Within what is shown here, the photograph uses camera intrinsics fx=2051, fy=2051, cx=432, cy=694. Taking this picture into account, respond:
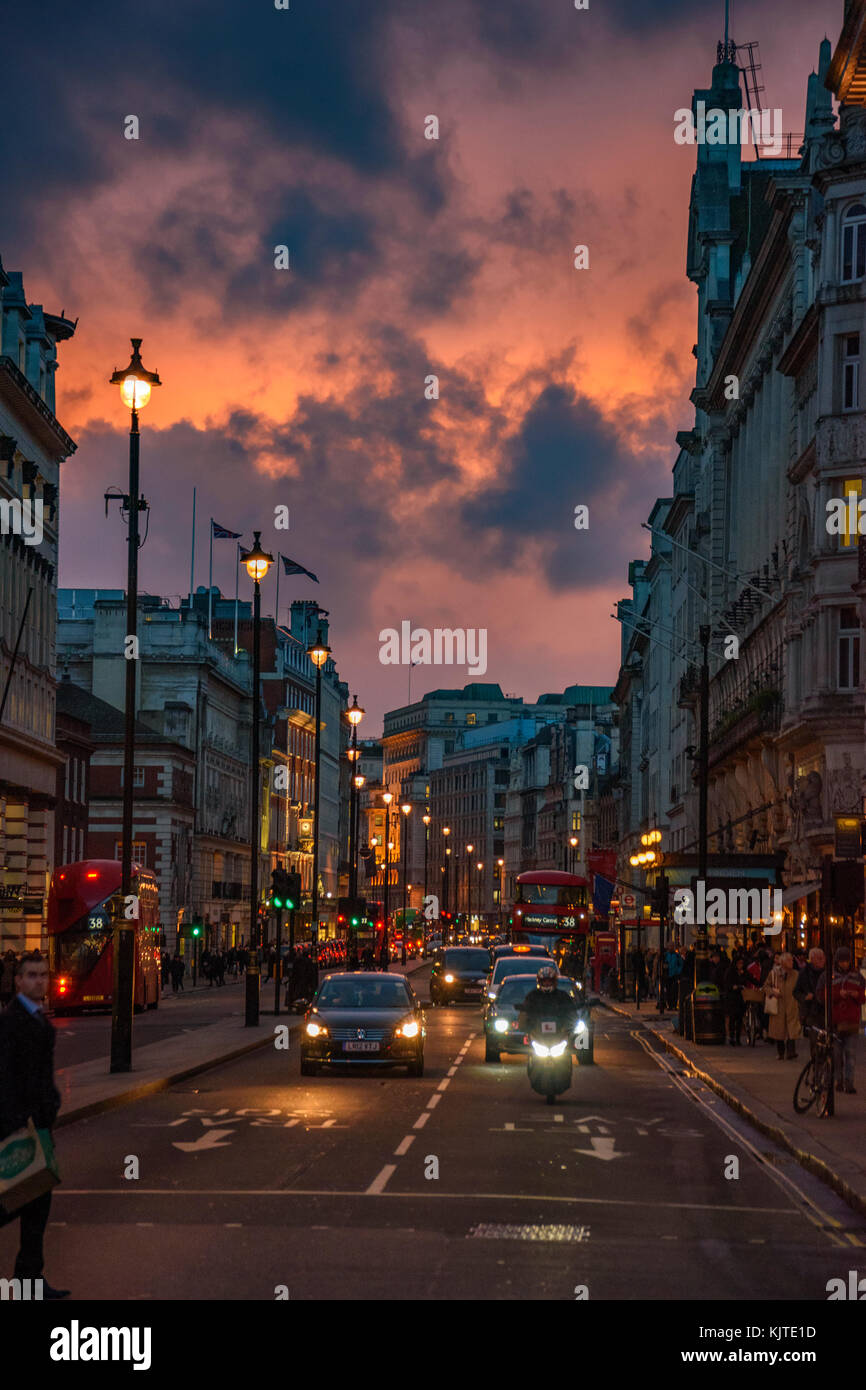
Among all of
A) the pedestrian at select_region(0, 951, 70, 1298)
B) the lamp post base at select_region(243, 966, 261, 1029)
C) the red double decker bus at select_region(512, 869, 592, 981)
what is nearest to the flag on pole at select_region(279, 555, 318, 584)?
the red double decker bus at select_region(512, 869, 592, 981)

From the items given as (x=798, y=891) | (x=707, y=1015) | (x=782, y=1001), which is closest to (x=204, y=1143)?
(x=782, y=1001)

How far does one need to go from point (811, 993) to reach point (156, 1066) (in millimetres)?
9835

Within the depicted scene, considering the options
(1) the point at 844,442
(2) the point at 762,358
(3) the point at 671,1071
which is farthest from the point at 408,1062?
(2) the point at 762,358

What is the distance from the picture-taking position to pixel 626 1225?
1451 cm

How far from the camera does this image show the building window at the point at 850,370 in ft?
159

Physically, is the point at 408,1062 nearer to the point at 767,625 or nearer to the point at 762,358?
the point at 767,625

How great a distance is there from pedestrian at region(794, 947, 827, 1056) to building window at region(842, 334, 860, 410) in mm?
18044

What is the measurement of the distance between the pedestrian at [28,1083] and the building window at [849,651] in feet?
123

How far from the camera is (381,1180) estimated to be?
16938 mm

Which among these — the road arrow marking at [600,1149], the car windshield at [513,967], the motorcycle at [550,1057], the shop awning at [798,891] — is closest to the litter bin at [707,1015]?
the car windshield at [513,967]

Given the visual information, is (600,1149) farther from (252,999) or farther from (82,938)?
(82,938)

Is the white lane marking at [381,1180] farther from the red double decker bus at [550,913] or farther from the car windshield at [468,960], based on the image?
the red double decker bus at [550,913]
